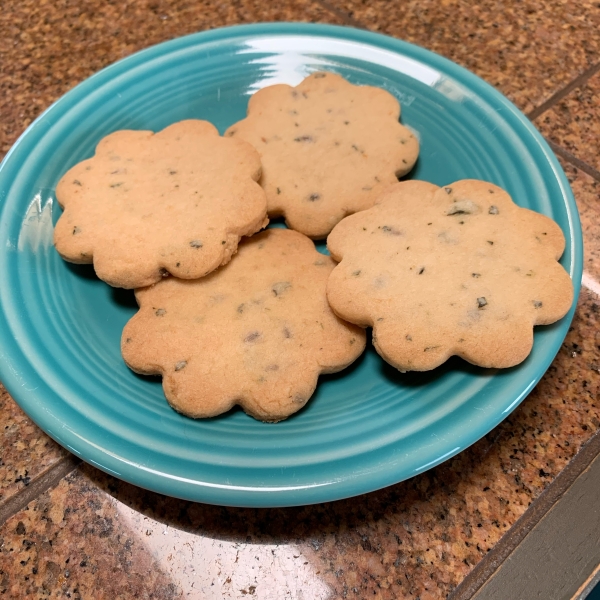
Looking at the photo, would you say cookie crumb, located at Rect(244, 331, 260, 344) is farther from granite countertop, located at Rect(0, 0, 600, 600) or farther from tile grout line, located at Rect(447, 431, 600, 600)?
tile grout line, located at Rect(447, 431, 600, 600)

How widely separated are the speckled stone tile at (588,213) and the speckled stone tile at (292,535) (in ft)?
1.14

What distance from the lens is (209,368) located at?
0.86 metres

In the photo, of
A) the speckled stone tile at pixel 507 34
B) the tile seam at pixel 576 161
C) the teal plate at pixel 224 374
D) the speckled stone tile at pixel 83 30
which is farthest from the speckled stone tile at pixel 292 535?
the speckled stone tile at pixel 83 30

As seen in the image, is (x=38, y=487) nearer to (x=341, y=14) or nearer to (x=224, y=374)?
(x=224, y=374)

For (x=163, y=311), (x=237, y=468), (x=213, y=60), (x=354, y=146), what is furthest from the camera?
(x=213, y=60)

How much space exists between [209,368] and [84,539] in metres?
0.33

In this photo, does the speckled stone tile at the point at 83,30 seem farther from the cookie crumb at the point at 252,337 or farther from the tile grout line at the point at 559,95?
the cookie crumb at the point at 252,337

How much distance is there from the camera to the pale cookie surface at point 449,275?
0.83 meters

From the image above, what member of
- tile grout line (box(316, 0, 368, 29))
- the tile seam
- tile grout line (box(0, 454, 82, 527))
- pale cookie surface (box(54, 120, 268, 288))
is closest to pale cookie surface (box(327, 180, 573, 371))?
pale cookie surface (box(54, 120, 268, 288))

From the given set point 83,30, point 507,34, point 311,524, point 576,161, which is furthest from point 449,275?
point 83,30

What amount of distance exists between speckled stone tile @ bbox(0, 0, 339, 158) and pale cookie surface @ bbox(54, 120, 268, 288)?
0.51 metres

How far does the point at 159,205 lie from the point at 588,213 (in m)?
0.88

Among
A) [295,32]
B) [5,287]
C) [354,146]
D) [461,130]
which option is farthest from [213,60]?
[5,287]

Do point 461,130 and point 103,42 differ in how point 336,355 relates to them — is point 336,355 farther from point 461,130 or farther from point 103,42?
point 103,42
